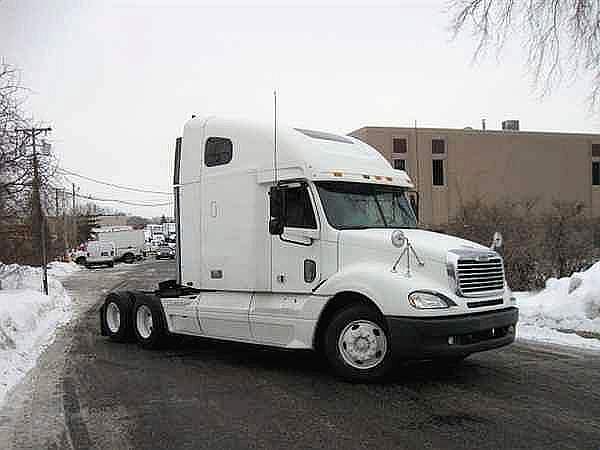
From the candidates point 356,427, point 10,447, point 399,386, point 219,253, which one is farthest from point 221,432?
point 219,253

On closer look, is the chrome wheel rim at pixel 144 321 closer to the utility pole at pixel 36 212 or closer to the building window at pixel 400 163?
the utility pole at pixel 36 212

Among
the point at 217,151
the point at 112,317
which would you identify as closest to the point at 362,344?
the point at 217,151

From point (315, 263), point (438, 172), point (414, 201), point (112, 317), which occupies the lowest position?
point (112, 317)

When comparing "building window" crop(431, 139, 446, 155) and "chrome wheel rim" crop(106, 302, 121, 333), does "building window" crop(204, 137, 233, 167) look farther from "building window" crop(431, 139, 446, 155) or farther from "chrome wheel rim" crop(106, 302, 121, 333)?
"building window" crop(431, 139, 446, 155)

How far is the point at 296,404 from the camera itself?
22.0 ft

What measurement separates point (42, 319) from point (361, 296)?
957 centimetres

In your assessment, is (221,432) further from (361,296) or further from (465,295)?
(465,295)

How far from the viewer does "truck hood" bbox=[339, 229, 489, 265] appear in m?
7.46

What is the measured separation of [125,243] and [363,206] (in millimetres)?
48865

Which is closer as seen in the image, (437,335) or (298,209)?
(437,335)

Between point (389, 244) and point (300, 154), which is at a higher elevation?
point (300, 154)

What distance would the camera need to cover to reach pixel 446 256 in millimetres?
7336

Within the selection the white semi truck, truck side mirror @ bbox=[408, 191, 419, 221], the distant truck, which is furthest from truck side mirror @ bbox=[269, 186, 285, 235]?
the distant truck

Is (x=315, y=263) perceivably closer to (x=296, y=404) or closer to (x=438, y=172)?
(x=296, y=404)
